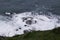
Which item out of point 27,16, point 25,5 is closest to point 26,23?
point 27,16

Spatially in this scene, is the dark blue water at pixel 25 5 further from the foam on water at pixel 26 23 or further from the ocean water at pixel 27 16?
the foam on water at pixel 26 23

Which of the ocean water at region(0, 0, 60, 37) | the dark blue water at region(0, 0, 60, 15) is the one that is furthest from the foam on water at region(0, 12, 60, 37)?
the dark blue water at region(0, 0, 60, 15)

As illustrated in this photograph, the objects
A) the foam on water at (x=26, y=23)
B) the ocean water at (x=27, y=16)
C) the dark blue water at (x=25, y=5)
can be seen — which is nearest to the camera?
the foam on water at (x=26, y=23)

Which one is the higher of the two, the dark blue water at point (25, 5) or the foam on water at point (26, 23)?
the dark blue water at point (25, 5)

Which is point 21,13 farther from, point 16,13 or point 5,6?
point 5,6

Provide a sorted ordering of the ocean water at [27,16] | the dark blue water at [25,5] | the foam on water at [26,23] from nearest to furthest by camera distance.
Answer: the foam on water at [26,23], the ocean water at [27,16], the dark blue water at [25,5]

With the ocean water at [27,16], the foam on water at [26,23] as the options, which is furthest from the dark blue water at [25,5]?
the foam on water at [26,23]
